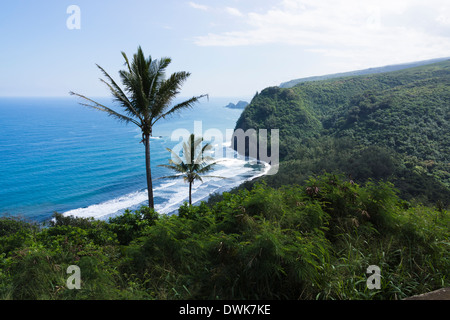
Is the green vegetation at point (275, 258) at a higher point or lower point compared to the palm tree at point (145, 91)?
lower

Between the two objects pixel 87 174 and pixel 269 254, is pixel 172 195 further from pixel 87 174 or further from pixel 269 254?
pixel 269 254

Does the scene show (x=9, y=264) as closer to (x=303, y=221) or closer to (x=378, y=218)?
(x=303, y=221)

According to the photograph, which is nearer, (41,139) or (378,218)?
(378,218)

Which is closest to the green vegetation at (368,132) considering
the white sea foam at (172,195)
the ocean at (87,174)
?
the white sea foam at (172,195)

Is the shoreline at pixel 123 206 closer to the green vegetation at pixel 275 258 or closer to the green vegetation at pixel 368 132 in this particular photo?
the green vegetation at pixel 368 132

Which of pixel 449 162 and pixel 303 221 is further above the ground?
pixel 303 221

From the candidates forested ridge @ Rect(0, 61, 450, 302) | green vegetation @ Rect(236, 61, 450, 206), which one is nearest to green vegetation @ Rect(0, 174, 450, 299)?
forested ridge @ Rect(0, 61, 450, 302)
